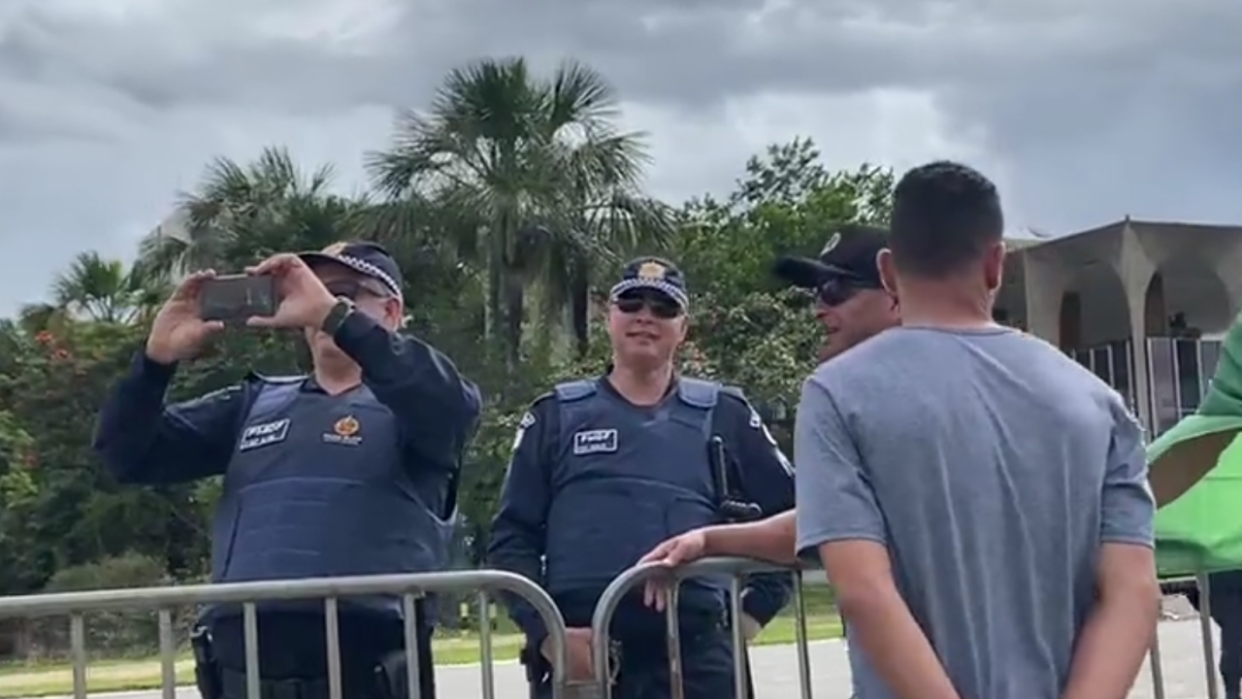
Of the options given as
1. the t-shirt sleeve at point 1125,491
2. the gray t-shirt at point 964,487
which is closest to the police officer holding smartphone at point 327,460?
the gray t-shirt at point 964,487

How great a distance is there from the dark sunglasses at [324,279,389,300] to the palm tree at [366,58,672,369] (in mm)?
18829

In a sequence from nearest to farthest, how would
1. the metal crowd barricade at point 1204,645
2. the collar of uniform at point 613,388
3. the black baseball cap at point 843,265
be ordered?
the black baseball cap at point 843,265 < the metal crowd barricade at point 1204,645 < the collar of uniform at point 613,388

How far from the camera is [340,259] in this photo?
154 inches

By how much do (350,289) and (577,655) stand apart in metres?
1.01

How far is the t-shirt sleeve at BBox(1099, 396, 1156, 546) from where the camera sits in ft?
→ 8.00

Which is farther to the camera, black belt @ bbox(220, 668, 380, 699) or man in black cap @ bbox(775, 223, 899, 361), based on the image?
black belt @ bbox(220, 668, 380, 699)

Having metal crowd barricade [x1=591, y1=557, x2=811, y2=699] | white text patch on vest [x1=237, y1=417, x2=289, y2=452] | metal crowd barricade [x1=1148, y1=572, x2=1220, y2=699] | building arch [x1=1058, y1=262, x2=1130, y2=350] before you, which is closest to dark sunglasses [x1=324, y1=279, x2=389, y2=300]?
white text patch on vest [x1=237, y1=417, x2=289, y2=452]

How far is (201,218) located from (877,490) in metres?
23.9

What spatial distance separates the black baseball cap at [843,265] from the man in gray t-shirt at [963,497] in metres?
1.01

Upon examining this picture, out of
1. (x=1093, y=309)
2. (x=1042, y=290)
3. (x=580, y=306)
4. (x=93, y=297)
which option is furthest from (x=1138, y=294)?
(x=93, y=297)

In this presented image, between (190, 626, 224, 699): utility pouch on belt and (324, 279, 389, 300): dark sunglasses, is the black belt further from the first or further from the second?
(324, 279, 389, 300): dark sunglasses

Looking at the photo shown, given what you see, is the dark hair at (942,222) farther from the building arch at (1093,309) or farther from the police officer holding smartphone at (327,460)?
the building arch at (1093,309)

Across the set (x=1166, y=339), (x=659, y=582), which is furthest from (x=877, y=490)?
(x=1166, y=339)

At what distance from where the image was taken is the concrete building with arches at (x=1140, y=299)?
2564 centimetres
